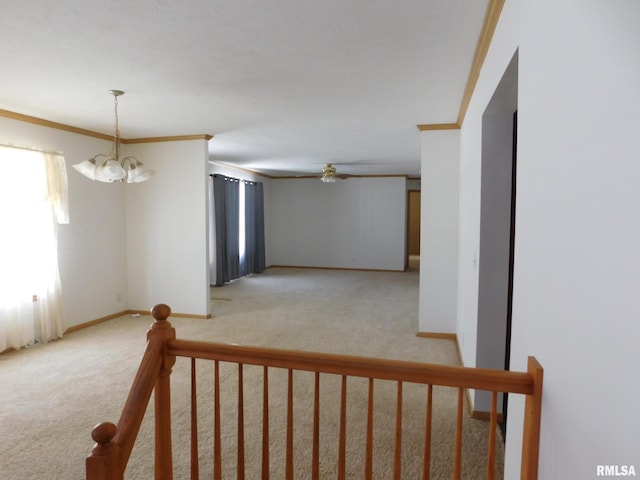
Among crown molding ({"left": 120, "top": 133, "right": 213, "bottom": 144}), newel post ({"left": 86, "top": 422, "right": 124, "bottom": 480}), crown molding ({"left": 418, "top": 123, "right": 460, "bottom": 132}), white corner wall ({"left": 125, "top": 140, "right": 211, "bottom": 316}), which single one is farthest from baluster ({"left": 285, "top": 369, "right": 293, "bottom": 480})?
crown molding ({"left": 120, "top": 133, "right": 213, "bottom": 144})

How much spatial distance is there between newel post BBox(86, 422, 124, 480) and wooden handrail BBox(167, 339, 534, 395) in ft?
1.30

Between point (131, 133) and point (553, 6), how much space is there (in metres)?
5.04

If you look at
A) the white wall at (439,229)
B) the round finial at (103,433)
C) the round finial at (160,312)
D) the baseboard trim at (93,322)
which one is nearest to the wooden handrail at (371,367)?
the round finial at (160,312)

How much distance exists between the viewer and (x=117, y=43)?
240cm

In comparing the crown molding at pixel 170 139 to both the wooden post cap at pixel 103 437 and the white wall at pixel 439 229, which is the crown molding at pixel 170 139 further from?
the wooden post cap at pixel 103 437

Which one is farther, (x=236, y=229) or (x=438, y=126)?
Answer: (x=236, y=229)

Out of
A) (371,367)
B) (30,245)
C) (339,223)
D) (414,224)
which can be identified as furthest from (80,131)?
(414,224)

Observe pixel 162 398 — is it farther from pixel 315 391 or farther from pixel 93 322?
pixel 93 322

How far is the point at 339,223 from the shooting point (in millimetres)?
10406

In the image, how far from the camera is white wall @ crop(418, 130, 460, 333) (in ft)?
15.0

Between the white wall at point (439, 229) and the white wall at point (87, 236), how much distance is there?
3.92m

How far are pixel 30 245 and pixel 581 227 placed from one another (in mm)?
4870

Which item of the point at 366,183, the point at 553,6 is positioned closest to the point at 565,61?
the point at 553,6

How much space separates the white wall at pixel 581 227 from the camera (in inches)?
28.8
